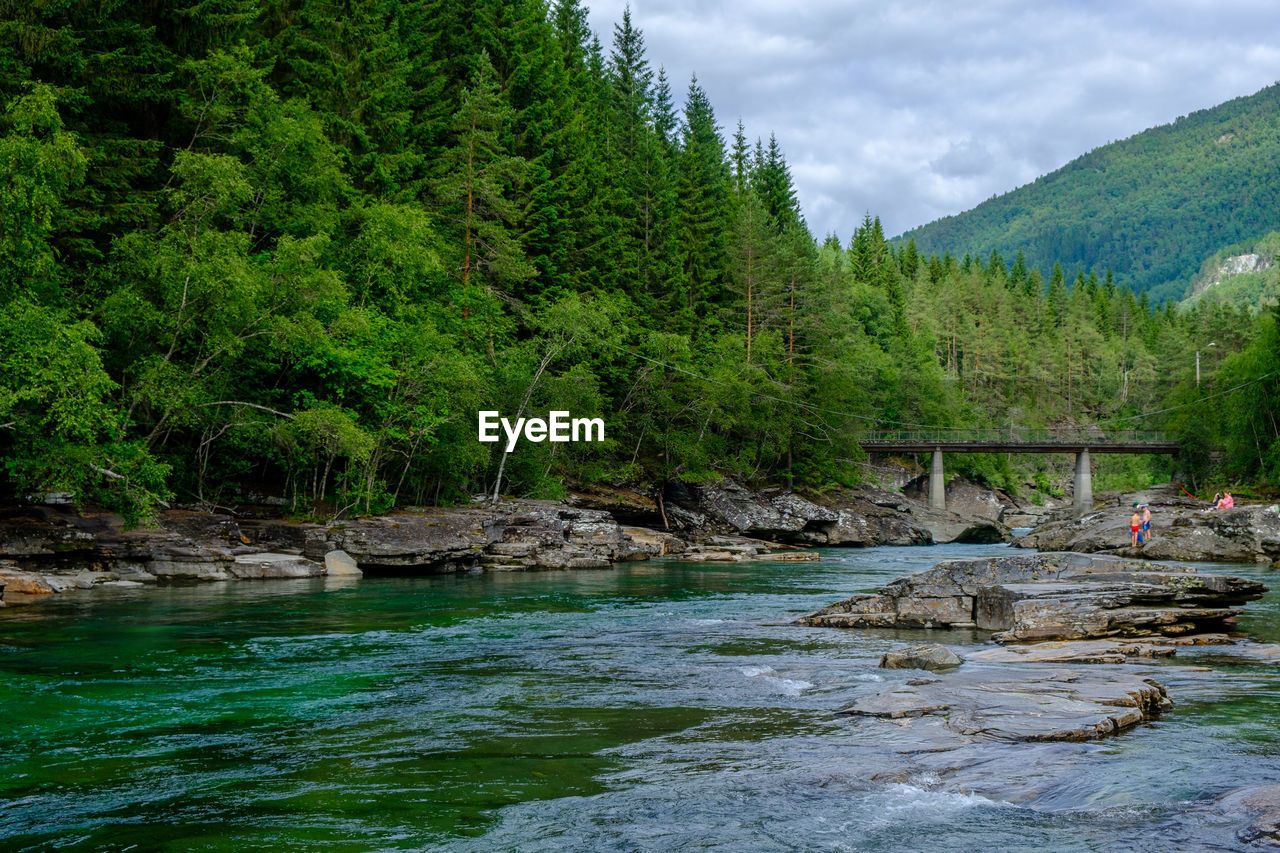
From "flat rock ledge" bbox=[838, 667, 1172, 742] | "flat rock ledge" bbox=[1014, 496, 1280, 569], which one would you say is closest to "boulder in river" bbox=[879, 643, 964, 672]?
"flat rock ledge" bbox=[838, 667, 1172, 742]

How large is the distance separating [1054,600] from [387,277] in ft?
87.3

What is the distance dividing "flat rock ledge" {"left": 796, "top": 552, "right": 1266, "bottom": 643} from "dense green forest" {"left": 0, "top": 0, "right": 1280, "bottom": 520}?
18160mm

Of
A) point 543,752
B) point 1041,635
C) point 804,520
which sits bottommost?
point 543,752

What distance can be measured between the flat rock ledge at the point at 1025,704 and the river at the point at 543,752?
0.29 m

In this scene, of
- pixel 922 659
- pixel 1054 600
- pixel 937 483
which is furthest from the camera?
pixel 937 483

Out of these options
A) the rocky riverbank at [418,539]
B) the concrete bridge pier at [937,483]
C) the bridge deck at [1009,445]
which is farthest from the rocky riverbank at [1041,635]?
the concrete bridge pier at [937,483]

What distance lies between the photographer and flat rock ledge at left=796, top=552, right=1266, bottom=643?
Result: 16.5m

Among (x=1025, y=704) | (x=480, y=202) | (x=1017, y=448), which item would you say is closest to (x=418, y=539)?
(x=480, y=202)

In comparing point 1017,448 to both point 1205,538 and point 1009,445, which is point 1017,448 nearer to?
point 1009,445

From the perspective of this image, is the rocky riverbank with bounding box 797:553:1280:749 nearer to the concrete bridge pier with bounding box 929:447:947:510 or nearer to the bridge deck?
the bridge deck

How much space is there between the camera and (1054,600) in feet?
55.3

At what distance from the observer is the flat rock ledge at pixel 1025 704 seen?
9.68 m

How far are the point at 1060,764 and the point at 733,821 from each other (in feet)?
11.0

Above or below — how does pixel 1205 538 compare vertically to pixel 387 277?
below
